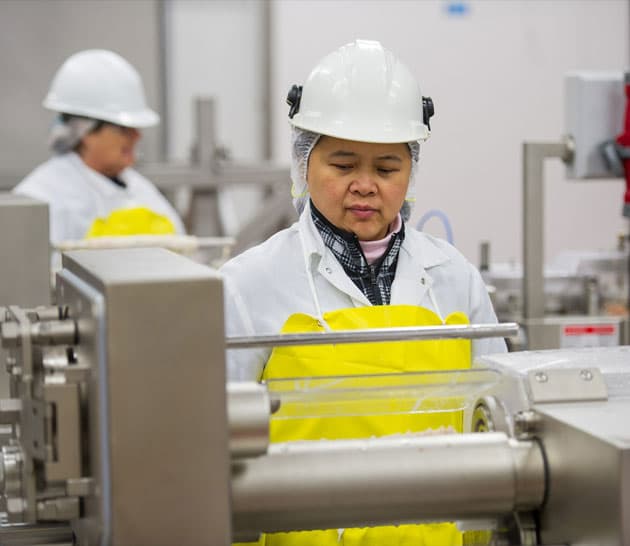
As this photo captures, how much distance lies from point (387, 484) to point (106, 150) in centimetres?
→ 263

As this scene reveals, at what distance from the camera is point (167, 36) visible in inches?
196

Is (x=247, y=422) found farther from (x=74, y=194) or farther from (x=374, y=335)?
(x=74, y=194)

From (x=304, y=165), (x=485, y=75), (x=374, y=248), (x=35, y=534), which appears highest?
(x=485, y=75)

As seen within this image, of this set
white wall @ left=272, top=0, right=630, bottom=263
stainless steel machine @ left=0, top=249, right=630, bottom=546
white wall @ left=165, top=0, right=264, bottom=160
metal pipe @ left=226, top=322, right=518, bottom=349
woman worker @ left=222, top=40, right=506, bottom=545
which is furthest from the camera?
white wall @ left=165, top=0, right=264, bottom=160

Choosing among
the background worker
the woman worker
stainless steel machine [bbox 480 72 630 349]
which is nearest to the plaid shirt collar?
the woman worker

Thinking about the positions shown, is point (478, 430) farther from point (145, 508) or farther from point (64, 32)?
point (64, 32)

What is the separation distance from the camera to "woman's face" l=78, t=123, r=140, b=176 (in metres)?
3.34

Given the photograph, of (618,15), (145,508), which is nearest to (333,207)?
(145,508)

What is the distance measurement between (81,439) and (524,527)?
1.17ft

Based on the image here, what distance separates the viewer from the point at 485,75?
4.95 m

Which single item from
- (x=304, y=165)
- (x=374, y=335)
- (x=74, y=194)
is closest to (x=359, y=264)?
(x=304, y=165)

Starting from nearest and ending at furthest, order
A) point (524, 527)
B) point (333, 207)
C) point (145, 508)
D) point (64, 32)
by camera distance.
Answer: point (145, 508) < point (524, 527) < point (333, 207) < point (64, 32)

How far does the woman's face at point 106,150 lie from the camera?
10.9 ft

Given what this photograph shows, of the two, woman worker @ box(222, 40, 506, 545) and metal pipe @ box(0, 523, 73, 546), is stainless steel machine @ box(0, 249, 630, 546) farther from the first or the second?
woman worker @ box(222, 40, 506, 545)
